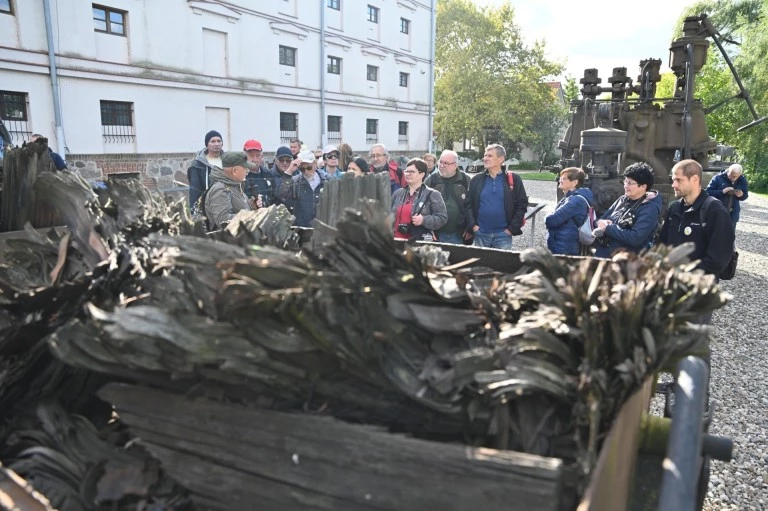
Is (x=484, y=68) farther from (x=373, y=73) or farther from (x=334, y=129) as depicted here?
(x=334, y=129)

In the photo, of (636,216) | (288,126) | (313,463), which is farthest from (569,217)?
(288,126)

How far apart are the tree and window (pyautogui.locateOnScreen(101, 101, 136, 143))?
30.8 metres

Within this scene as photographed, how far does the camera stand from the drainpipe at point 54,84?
1559cm

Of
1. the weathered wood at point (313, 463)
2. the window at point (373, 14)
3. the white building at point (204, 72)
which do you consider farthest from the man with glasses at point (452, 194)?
the window at point (373, 14)

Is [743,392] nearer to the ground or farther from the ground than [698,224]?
nearer to the ground

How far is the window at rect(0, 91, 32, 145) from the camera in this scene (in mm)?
15148

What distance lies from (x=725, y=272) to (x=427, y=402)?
444 centimetres

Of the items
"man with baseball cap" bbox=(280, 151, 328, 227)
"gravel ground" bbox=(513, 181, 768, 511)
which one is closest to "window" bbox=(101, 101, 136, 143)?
"man with baseball cap" bbox=(280, 151, 328, 227)

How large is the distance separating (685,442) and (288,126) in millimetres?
24546

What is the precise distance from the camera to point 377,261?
5.29 feet

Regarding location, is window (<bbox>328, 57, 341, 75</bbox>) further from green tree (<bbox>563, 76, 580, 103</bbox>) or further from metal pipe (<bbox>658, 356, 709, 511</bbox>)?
green tree (<bbox>563, 76, 580, 103</bbox>)

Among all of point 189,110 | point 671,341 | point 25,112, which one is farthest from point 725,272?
point 189,110

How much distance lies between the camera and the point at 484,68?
4447 centimetres

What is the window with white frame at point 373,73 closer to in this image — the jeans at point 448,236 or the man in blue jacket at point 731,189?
the man in blue jacket at point 731,189
